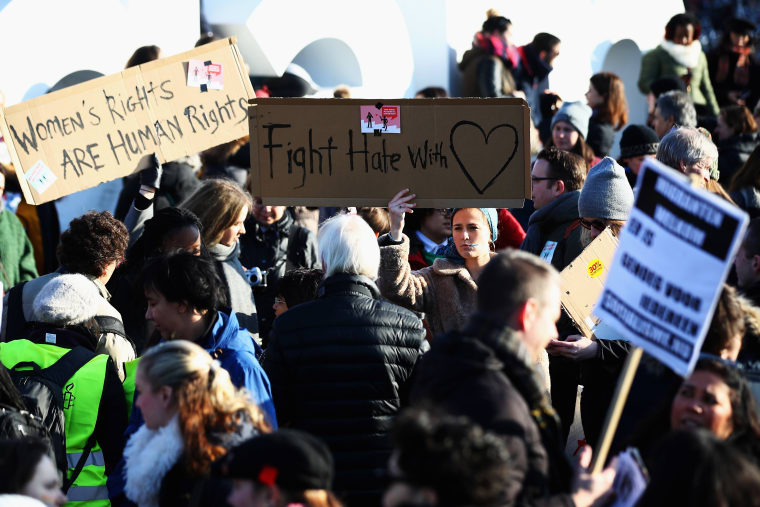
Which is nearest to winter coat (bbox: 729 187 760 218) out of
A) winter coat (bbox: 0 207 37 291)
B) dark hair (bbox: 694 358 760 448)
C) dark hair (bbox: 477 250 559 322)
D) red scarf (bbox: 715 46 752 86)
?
dark hair (bbox: 694 358 760 448)

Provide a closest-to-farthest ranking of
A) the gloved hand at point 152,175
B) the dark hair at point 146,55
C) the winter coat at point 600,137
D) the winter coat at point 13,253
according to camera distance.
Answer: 1. the gloved hand at point 152,175
2. the winter coat at point 13,253
3. the dark hair at point 146,55
4. the winter coat at point 600,137

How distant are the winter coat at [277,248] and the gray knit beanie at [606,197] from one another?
82.7 inches

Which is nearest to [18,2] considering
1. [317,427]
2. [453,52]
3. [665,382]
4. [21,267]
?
[21,267]

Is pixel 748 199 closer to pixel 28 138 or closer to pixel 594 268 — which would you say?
pixel 594 268

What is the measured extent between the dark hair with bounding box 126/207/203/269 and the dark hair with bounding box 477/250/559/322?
2501 millimetres

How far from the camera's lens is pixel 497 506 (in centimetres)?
267

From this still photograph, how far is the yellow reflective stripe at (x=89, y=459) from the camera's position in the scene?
4.33m

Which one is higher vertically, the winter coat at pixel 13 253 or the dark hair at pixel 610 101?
the dark hair at pixel 610 101

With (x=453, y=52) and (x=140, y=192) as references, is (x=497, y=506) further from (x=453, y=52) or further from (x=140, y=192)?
(x=453, y=52)

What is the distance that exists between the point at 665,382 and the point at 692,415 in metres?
0.56

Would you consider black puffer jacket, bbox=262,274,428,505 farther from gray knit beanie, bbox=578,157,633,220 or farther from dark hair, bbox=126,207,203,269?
gray knit beanie, bbox=578,157,633,220

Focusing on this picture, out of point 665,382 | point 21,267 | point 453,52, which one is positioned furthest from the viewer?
point 453,52

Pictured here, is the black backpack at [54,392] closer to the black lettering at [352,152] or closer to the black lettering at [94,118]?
the black lettering at [352,152]

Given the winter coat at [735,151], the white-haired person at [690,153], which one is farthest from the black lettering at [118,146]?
the winter coat at [735,151]
